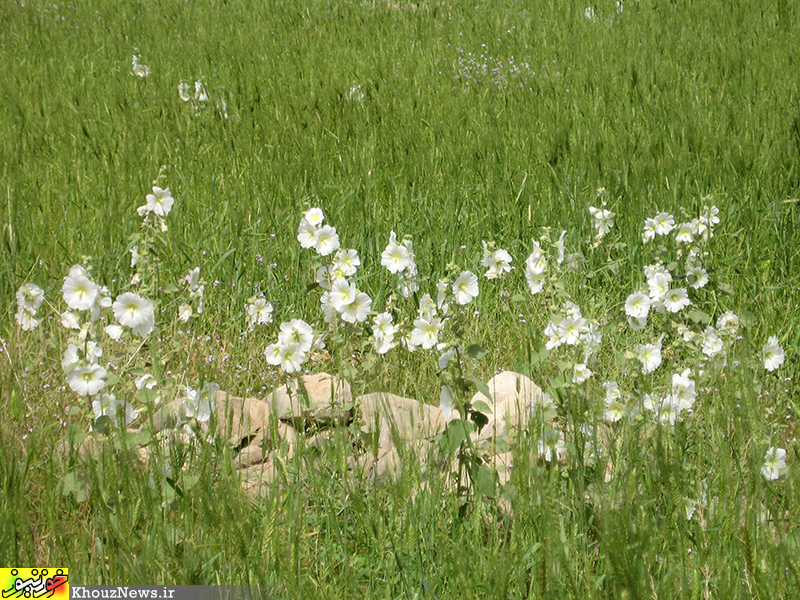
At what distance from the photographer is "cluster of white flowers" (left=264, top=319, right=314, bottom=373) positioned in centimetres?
195

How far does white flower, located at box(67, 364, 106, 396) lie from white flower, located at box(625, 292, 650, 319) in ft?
4.68

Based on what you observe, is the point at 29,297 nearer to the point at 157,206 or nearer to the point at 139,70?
the point at 157,206

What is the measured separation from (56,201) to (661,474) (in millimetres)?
3132

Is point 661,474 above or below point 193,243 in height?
below

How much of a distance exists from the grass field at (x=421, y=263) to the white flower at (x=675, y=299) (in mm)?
73

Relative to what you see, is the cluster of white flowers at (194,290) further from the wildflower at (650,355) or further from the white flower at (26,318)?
the wildflower at (650,355)

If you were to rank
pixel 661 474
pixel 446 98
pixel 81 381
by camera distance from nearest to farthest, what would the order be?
pixel 661 474 → pixel 81 381 → pixel 446 98

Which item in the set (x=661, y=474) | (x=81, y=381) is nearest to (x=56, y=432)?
(x=81, y=381)

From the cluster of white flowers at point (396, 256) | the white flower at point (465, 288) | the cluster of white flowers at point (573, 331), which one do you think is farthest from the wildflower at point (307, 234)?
the cluster of white flowers at point (573, 331)

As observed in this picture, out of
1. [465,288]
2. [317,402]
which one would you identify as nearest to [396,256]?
[465,288]

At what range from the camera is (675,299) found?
2303mm

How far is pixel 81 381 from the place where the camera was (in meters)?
1.70

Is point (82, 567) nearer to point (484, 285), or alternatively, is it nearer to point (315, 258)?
point (315, 258)

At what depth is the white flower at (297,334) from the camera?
196cm
